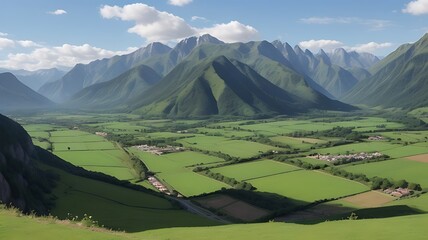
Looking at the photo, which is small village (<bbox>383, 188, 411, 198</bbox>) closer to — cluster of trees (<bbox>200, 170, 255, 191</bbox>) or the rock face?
cluster of trees (<bbox>200, 170, 255, 191</bbox>)

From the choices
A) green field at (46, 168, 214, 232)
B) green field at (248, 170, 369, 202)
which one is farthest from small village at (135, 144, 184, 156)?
green field at (46, 168, 214, 232)

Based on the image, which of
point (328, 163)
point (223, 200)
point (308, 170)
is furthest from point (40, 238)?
point (328, 163)

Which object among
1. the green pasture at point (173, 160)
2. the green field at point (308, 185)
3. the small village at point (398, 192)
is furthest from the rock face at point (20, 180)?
the small village at point (398, 192)

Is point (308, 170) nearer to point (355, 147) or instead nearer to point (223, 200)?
point (223, 200)

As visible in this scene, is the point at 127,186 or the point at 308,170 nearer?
the point at 127,186

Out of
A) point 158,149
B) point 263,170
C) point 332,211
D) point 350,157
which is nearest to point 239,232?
point 332,211
